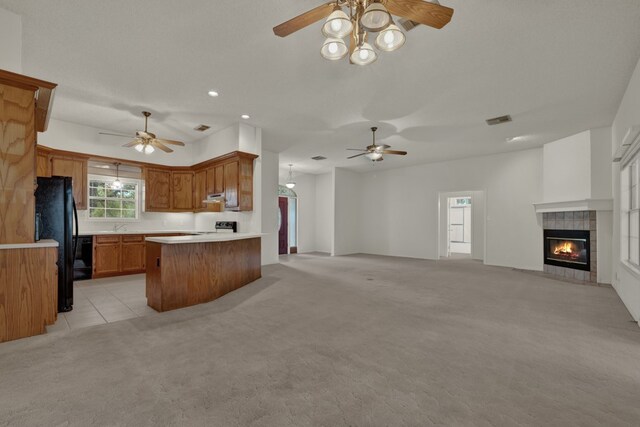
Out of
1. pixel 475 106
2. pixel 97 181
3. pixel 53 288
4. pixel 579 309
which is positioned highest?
pixel 475 106

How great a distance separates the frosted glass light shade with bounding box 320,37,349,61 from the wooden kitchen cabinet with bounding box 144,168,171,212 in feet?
19.2

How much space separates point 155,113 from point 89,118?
1.46 m

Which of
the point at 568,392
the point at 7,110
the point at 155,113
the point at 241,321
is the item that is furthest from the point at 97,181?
the point at 568,392

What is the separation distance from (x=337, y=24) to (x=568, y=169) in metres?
6.60

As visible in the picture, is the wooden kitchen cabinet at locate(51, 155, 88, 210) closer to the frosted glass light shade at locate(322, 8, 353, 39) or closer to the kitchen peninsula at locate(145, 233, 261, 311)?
the kitchen peninsula at locate(145, 233, 261, 311)

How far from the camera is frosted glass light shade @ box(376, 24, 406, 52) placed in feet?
7.36

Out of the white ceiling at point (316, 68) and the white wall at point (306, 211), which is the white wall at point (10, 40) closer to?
the white ceiling at point (316, 68)

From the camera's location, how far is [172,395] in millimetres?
1875

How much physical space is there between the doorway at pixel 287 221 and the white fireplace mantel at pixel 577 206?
7100 mm

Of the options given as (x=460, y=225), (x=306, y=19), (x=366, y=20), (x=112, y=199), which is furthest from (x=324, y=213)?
(x=366, y=20)

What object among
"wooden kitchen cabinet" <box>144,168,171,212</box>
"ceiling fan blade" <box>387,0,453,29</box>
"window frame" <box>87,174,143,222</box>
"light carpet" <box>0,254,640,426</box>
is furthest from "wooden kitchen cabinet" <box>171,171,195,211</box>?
"ceiling fan blade" <box>387,0,453,29</box>

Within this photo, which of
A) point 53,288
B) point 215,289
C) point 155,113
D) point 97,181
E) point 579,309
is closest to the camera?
point 53,288

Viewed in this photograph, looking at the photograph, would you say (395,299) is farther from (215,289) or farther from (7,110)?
(7,110)

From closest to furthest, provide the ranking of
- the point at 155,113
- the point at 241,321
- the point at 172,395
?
the point at 172,395 → the point at 241,321 → the point at 155,113
